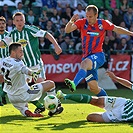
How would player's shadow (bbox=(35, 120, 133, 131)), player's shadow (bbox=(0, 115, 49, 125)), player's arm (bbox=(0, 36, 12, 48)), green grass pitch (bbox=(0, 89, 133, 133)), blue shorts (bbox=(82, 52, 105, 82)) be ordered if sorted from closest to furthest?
green grass pitch (bbox=(0, 89, 133, 133))
player's shadow (bbox=(35, 120, 133, 131))
player's shadow (bbox=(0, 115, 49, 125))
blue shorts (bbox=(82, 52, 105, 82))
player's arm (bbox=(0, 36, 12, 48))

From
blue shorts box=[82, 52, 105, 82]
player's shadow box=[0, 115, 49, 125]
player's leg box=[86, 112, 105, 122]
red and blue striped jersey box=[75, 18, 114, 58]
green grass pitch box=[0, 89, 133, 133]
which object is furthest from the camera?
red and blue striped jersey box=[75, 18, 114, 58]

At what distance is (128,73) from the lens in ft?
51.4

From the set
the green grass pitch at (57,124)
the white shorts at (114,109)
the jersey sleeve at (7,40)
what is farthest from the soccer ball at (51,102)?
the jersey sleeve at (7,40)

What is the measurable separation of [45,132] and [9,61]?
182 cm

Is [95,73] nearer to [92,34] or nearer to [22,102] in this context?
[92,34]

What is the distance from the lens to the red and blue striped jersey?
30.7 feet

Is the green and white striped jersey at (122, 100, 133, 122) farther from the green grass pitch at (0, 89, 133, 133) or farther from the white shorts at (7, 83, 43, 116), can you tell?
the white shorts at (7, 83, 43, 116)

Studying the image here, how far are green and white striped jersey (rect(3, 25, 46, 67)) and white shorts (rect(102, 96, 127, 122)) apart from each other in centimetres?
260

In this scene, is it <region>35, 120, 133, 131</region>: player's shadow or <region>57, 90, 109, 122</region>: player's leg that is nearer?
<region>35, 120, 133, 131</region>: player's shadow

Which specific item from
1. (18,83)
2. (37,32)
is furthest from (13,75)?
(37,32)

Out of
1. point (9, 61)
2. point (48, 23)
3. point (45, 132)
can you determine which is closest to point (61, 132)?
point (45, 132)

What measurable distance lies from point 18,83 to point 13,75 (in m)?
0.19

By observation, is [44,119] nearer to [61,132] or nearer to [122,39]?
[61,132]

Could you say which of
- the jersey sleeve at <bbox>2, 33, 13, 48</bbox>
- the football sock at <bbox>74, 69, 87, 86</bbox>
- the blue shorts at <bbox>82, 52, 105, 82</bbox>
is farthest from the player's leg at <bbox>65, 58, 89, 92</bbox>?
the jersey sleeve at <bbox>2, 33, 13, 48</bbox>
